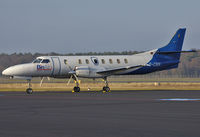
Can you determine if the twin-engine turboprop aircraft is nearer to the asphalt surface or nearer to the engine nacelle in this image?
the engine nacelle

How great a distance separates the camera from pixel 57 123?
1669cm

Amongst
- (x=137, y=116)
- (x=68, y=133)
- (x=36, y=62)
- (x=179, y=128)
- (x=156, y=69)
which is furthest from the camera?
(x=156, y=69)

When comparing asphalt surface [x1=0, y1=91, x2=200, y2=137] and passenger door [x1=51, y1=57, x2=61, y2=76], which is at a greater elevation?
passenger door [x1=51, y1=57, x2=61, y2=76]

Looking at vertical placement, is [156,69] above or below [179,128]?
above

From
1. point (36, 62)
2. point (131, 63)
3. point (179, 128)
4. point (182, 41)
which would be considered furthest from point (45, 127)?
point (182, 41)

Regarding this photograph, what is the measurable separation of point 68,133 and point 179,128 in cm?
355

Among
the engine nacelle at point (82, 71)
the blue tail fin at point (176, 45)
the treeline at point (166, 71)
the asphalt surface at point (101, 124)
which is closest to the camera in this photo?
the asphalt surface at point (101, 124)

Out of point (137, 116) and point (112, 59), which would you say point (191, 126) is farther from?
point (112, 59)

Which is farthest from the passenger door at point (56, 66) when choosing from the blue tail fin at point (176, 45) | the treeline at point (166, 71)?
the treeline at point (166, 71)

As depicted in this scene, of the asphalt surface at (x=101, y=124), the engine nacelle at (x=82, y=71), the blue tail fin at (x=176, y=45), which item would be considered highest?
the blue tail fin at (x=176, y=45)

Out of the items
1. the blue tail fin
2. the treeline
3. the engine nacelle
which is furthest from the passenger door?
the treeline

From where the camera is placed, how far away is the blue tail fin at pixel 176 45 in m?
48.3

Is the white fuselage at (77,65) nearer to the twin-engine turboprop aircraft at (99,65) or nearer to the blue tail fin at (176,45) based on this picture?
the twin-engine turboprop aircraft at (99,65)

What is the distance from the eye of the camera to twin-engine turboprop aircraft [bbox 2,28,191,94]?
4372 cm
